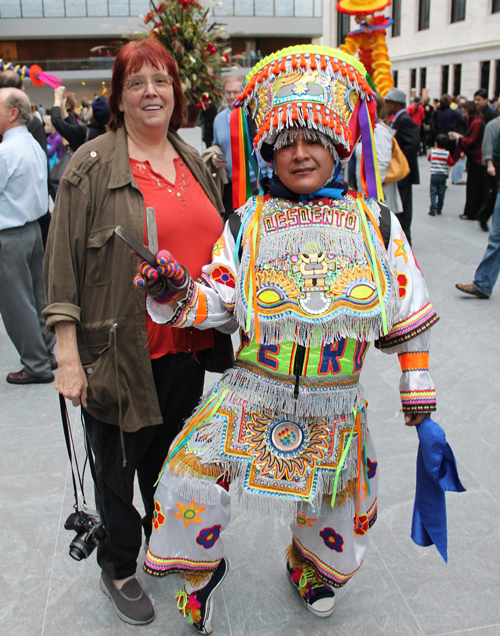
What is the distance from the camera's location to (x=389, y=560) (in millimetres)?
2340

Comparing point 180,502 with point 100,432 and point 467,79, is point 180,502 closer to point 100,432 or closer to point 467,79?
point 100,432

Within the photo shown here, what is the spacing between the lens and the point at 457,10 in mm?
22516

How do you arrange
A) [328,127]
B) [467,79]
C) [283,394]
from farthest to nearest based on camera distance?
[467,79], [283,394], [328,127]

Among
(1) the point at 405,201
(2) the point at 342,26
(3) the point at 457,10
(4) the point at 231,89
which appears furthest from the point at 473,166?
(2) the point at 342,26

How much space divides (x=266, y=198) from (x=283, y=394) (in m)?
0.62

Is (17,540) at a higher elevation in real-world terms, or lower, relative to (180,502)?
lower

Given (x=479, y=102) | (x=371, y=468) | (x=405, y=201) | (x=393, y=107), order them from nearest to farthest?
(x=371, y=468) → (x=393, y=107) → (x=405, y=201) → (x=479, y=102)

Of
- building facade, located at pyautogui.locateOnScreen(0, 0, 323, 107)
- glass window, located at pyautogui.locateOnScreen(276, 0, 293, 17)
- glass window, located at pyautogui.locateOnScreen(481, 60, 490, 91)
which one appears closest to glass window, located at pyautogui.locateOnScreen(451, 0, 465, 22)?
glass window, located at pyautogui.locateOnScreen(481, 60, 490, 91)

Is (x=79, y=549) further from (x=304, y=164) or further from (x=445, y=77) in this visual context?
(x=445, y=77)

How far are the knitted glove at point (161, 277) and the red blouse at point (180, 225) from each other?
0.86ft

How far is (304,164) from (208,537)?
1179 millimetres

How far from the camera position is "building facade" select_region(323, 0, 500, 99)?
2045 cm

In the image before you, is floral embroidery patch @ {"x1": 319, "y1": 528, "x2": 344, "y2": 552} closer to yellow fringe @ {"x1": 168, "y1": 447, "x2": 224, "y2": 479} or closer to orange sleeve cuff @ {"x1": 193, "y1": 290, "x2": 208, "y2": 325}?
yellow fringe @ {"x1": 168, "y1": 447, "x2": 224, "y2": 479}

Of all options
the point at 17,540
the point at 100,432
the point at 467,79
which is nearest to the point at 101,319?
the point at 100,432
